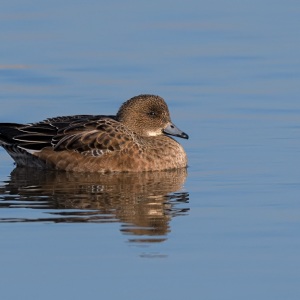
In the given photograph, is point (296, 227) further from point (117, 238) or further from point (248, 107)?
point (248, 107)

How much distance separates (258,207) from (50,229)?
83.9 inches

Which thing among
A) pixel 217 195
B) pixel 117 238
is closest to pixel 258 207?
pixel 217 195

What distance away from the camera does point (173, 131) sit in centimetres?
1647

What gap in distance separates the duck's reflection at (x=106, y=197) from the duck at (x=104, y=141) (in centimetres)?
16

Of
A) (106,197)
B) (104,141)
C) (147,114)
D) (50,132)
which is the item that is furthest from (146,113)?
(106,197)

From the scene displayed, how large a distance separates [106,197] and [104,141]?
1891mm

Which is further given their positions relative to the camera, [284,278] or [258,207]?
[258,207]

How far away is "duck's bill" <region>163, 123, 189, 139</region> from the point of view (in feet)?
53.4

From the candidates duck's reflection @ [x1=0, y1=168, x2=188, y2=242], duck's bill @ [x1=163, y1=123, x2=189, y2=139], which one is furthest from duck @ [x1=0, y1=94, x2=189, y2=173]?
duck's reflection @ [x1=0, y1=168, x2=188, y2=242]

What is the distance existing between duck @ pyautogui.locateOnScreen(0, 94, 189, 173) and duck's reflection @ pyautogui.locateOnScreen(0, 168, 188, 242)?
0.16 metres

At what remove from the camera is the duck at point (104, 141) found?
15961mm

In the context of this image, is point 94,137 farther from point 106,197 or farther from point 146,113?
point 106,197

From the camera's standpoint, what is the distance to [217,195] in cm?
1403

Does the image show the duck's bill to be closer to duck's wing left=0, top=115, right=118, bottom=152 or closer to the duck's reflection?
the duck's reflection
